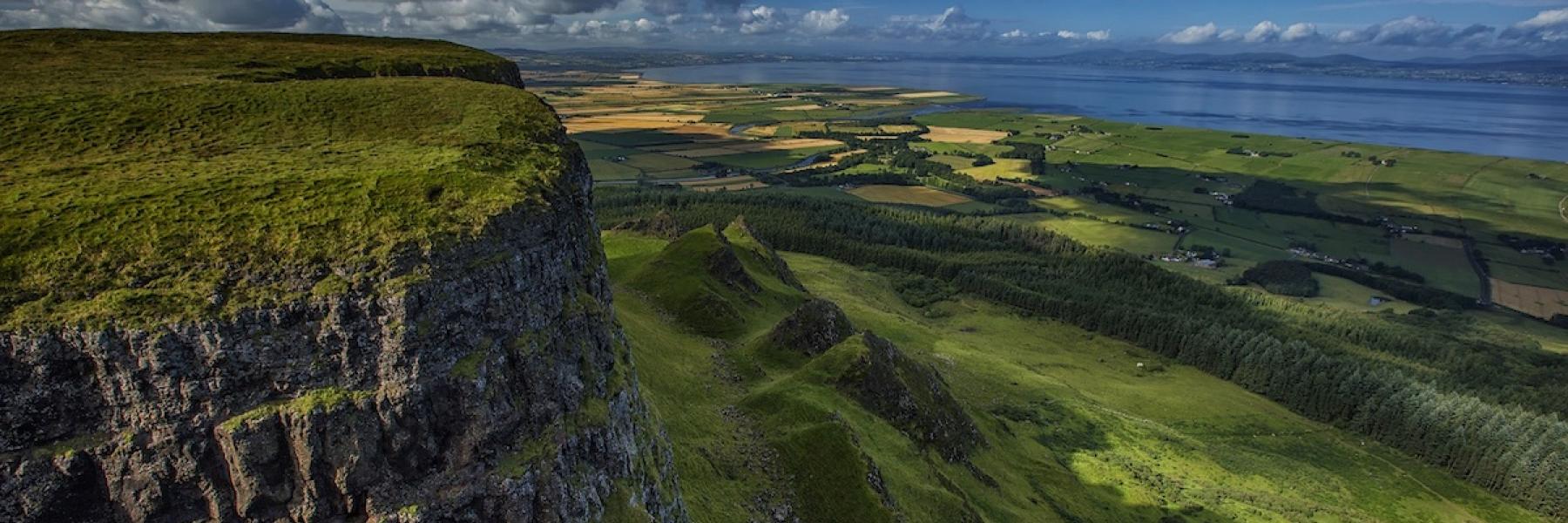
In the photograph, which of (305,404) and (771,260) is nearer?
(305,404)

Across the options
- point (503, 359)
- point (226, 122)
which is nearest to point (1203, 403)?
point (503, 359)

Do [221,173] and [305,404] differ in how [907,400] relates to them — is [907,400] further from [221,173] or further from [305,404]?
[221,173]

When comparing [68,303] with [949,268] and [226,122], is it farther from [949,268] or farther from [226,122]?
[949,268]

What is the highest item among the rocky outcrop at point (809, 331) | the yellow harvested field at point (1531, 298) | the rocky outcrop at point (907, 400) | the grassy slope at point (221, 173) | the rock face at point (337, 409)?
the grassy slope at point (221, 173)

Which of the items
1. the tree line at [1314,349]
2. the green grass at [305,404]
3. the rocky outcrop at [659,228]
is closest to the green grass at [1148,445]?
the tree line at [1314,349]

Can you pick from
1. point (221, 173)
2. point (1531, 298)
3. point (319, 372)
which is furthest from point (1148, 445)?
point (1531, 298)

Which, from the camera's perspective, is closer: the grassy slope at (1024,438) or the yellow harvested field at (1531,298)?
the grassy slope at (1024,438)

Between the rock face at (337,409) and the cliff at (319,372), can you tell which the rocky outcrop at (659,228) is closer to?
the cliff at (319,372)
